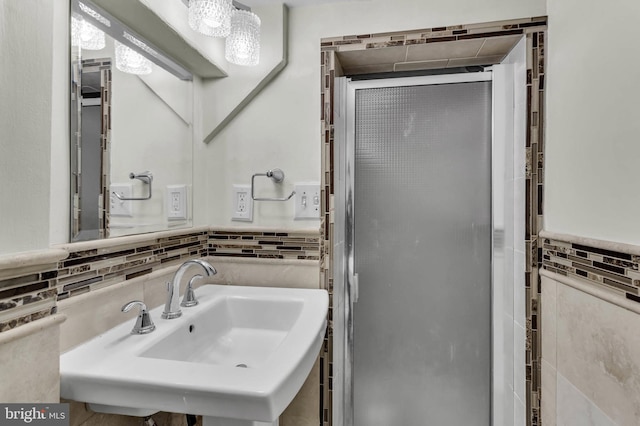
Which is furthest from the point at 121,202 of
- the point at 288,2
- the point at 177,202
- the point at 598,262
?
the point at 598,262

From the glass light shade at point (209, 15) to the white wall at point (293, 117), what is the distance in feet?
1.07

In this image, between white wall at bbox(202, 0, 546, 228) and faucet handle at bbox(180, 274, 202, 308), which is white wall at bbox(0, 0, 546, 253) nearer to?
white wall at bbox(202, 0, 546, 228)

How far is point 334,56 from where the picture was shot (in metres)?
1.38

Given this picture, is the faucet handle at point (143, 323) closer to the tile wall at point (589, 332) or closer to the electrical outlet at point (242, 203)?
the electrical outlet at point (242, 203)

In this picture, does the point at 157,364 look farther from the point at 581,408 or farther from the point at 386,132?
the point at 386,132

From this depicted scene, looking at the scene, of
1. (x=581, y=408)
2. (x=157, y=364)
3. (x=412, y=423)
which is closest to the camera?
(x=157, y=364)

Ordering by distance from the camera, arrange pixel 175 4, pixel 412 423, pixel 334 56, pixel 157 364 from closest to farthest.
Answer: pixel 157 364 → pixel 175 4 → pixel 334 56 → pixel 412 423

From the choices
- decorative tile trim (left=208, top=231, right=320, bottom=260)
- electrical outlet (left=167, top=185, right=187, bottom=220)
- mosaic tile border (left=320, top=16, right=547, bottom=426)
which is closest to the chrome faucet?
electrical outlet (left=167, top=185, right=187, bottom=220)

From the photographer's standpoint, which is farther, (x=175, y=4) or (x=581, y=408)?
(x=175, y=4)

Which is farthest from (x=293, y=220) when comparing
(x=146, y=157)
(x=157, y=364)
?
(x=157, y=364)

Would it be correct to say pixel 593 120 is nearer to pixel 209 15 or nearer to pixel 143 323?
pixel 209 15

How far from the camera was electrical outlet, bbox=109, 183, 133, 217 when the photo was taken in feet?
3.17

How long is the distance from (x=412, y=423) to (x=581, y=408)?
0.75 m

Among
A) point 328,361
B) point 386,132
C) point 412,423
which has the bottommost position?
point 412,423
